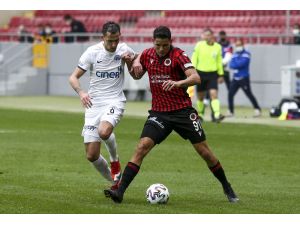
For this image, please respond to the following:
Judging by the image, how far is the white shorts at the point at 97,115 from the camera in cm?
1247

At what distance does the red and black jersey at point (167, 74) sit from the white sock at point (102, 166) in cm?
132

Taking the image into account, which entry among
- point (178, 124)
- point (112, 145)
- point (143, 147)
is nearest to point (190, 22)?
point (112, 145)

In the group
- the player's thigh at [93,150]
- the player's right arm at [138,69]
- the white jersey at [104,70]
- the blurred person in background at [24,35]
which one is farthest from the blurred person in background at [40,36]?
the player's right arm at [138,69]

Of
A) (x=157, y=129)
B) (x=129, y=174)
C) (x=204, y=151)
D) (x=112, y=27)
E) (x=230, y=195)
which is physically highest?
(x=112, y=27)

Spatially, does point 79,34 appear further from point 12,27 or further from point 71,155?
point 71,155

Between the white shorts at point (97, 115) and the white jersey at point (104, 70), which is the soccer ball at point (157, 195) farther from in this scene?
the white jersey at point (104, 70)

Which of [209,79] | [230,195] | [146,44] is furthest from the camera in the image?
[146,44]

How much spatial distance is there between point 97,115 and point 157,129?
4.14 ft

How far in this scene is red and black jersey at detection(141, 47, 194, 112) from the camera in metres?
11.5

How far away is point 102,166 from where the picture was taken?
12719 mm

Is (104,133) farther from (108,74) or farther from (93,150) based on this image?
(108,74)

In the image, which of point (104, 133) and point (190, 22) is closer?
point (104, 133)

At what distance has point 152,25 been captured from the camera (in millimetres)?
37219

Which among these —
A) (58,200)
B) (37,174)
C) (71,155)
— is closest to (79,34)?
(71,155)
